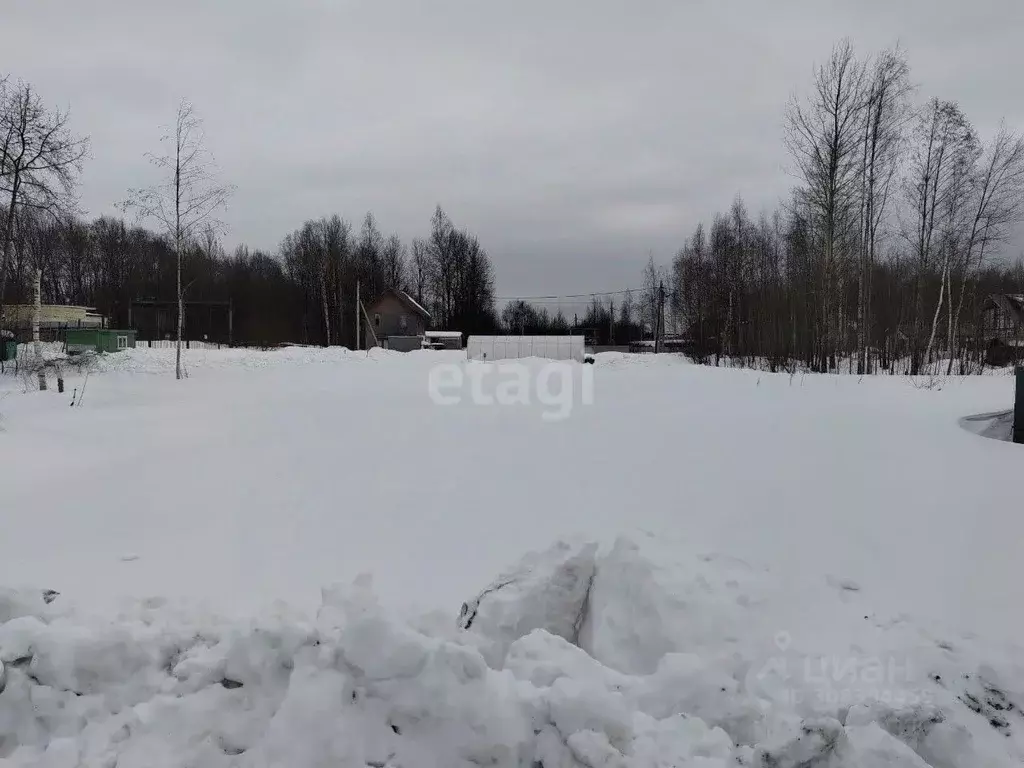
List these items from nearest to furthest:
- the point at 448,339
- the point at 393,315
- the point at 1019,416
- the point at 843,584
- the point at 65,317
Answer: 1. the point at 843,584
2. the point at 1019,416
3. the point at 65,317
4. the point at 448,339
5. the point at 393,315

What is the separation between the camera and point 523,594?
3.10 m

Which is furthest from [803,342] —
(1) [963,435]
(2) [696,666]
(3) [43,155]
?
(3) [43,155]

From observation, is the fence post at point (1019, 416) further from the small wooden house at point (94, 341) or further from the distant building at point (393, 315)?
the distant building at point (393, 315)

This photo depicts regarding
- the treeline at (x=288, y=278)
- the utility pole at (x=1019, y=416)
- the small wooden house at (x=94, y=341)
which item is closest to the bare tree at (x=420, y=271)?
the treeline at (x=288, y=278)

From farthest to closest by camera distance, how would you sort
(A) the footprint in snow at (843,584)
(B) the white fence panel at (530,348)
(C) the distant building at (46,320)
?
(B) the white fence panel at (530,348)
(C) the distant building at (46,320)
(A) the footprint in snow at (843,584)

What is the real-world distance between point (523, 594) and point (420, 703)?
1.19 meters

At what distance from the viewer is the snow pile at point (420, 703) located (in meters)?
1.91

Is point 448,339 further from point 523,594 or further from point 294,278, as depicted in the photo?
point 523,594

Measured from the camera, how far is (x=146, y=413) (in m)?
11.0

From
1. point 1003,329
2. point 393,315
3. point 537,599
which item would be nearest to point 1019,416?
point 537,599

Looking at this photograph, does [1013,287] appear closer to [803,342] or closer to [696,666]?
[803,342]

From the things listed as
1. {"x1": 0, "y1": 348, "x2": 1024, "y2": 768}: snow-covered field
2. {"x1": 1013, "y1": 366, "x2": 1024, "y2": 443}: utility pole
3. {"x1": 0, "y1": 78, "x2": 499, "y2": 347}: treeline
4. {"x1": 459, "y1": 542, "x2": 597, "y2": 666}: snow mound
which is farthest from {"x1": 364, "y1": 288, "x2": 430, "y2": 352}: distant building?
{"x1": 459, "y1": 542, "x2": 597, "y2": 666}: snow mound

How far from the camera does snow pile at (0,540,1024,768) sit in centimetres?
191

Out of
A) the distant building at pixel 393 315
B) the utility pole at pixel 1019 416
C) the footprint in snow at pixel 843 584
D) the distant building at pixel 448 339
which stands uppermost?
the distant building at pixel 393 315
